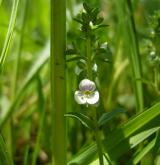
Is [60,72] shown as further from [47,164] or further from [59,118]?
[47,164]

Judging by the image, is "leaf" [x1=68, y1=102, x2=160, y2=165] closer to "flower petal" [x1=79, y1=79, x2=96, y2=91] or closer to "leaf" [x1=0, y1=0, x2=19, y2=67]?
"flower petal" [x1=79, y1=79, x2=96, y2=91]

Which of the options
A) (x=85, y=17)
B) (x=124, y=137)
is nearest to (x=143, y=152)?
(x=124, y=137)

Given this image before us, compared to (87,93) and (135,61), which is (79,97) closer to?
(87,93)

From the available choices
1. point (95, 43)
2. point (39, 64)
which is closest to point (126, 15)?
point (95, 43)

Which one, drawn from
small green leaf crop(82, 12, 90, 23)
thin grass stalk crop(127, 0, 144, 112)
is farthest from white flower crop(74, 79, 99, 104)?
thin grass stalk crop(127, 0, 144, 112)

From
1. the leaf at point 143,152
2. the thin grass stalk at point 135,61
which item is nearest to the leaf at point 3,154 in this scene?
the leaf at point 143,152
